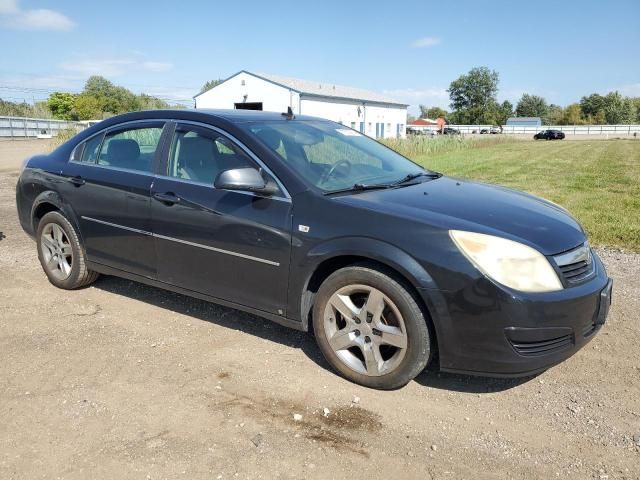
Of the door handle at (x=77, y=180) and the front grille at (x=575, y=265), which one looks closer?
the front grille at (x=575, y=265)

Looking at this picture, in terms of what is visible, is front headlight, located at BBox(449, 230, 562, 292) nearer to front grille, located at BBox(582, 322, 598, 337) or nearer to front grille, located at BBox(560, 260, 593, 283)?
front grille, located at BBox(560, 260, 593, 283)

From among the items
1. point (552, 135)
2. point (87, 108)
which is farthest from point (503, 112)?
point (87, 108)

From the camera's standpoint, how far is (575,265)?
3303mm

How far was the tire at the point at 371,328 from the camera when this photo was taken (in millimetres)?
3225

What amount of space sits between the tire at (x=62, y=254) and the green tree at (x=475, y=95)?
406 ft

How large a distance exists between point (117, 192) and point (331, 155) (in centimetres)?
179

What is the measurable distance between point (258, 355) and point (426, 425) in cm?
137

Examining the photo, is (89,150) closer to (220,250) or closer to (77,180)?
(77,180)

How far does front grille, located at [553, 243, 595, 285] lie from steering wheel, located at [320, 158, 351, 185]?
1.57 m

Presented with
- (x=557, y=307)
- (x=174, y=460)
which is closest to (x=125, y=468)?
(x=174, y=460)

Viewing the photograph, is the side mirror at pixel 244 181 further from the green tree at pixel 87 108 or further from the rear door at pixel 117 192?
the green tree at pixel 87 108

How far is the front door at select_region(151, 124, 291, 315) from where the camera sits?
145 inches

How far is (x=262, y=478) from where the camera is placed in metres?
2.60

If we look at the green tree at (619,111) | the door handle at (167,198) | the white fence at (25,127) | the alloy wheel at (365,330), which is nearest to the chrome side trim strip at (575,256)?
the alloy wheel at (365,330)
